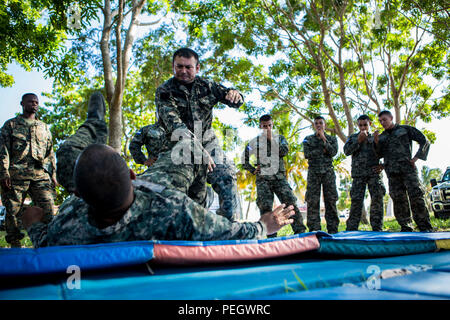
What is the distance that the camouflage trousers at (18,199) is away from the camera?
4219 millimetres

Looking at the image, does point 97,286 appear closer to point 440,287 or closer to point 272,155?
point 440,287

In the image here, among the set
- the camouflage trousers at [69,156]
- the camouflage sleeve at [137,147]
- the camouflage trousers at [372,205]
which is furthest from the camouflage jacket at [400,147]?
the camouflage trousers at [69,156]

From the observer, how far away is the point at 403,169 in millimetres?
4586

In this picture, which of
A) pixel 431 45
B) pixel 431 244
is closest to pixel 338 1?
pixel 431 45

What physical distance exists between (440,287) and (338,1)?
952 cm

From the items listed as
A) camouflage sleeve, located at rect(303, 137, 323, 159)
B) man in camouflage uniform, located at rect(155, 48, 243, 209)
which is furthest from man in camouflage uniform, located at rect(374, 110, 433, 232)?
man in camouflage uniform, located at rect(155, 48, 243, 209)

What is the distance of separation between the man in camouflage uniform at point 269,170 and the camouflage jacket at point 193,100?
2.00 m

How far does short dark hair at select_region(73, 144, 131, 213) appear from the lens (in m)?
1.33

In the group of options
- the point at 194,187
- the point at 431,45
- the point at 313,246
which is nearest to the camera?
the point at 313,246

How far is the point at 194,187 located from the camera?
2854 millimetres

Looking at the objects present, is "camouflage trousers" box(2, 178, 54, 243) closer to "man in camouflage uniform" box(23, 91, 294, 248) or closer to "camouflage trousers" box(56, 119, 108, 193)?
"camouflage trousers" box(56, 119, 108, 193)

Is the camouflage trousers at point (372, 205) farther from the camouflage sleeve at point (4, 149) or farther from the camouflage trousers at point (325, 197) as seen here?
the camouflage sleeve at point (4, 149)

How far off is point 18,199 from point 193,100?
2.99m

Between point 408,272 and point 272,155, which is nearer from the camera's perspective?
point 408,272
